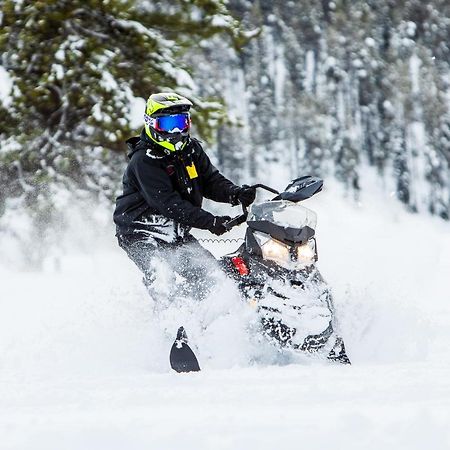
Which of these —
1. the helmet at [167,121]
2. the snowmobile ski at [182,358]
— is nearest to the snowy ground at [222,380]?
the snowmobile ski at [182,358]

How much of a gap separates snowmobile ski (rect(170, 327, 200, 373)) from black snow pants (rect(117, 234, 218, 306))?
0.47m

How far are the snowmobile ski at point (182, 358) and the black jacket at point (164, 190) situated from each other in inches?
37.4

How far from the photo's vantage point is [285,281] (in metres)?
5.21

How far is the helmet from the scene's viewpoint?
5.84m

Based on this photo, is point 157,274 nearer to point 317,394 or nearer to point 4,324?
point 317,394

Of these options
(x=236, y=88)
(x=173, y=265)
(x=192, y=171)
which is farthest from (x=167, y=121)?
(x=236, y=88)

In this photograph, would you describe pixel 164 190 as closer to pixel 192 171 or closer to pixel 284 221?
pixel 192 171

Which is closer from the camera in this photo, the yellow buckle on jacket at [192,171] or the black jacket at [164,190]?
the black jacket at [164,190]

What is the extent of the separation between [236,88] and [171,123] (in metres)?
83.5

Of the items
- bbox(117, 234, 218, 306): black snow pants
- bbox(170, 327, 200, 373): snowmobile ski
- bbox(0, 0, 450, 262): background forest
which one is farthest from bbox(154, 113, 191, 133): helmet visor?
bbox(0, 0, 450, 262): background forest

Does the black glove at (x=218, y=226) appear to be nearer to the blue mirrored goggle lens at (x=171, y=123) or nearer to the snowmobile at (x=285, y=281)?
the snowmobile at (x=285, y=281)

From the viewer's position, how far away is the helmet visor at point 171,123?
5844mm

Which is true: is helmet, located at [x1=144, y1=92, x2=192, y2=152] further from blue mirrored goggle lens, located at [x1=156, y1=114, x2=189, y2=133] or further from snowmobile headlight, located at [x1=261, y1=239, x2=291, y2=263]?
snowmobile headlight, located at [x1=261, y1=239, x2=291, y2=263]

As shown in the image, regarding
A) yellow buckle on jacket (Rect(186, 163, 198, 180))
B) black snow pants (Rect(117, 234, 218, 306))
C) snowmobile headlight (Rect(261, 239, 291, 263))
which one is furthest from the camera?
yellow buckle on jacket (Rect(186, 163, 198, 180))
